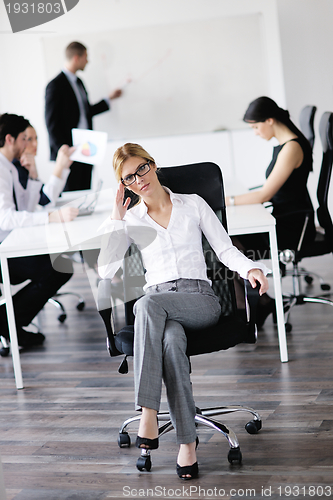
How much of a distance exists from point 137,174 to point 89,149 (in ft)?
5.20

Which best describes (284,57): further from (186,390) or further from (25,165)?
(186,390)

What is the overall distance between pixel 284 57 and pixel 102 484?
16.7 feet

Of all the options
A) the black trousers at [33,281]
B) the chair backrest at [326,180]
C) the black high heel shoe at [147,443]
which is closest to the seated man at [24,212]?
the black trousers at [33,281]

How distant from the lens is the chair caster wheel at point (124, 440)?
231cm

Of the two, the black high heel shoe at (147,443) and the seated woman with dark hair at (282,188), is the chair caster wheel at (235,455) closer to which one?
the black high heel shoe at (147,443)

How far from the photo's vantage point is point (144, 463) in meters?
2.10

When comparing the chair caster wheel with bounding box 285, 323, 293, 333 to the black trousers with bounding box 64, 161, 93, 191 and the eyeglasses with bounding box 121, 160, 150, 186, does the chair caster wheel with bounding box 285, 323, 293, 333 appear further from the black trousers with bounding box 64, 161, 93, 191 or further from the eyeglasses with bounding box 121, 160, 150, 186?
the black trousers with bounding box 64, 161, 93, 191

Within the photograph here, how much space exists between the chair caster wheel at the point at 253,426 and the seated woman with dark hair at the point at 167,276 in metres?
0.34

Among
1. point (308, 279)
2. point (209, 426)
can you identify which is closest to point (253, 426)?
point (209, 426)

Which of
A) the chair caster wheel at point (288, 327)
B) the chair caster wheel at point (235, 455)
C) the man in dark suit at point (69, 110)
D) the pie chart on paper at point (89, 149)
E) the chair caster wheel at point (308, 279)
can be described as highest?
the man in dark suit at point (69, 110)

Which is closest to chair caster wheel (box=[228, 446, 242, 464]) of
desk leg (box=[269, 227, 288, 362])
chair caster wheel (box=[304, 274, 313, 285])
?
desk leg (box=[269, 227, 288, 362])

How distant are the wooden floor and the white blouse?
2.05 ft

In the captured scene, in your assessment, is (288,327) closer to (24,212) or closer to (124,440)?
(124,440)

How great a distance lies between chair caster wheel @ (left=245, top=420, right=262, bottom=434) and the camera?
2.29 m
